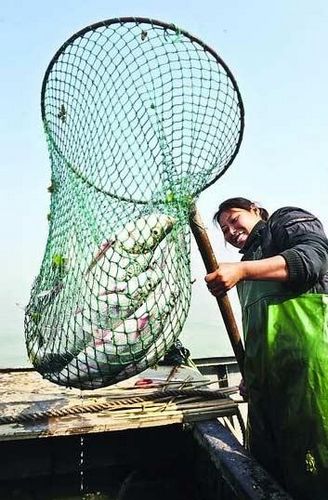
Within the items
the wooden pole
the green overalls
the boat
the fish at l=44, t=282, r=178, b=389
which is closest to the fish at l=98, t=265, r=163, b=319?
the fish at l=44, t=282, r=178, b=389

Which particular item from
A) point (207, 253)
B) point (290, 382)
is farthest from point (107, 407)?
point (290, 382)

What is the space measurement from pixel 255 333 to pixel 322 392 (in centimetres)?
47

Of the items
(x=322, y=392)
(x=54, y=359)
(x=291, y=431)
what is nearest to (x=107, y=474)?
(x=54, y=359)

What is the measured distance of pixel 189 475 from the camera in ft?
13.0

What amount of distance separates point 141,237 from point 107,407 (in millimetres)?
1708

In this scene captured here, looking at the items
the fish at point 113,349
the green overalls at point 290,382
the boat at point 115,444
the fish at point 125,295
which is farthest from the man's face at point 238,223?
the boat at point 115,444

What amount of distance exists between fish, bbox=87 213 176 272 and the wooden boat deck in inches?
55.5

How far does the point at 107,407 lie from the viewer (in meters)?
3.83

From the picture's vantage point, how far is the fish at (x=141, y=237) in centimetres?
277

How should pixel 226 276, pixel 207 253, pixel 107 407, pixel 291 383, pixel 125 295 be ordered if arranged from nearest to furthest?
pixel 226 276 → pixel 291 383 → pixel 125 295 → pixel 207 253 → pixel 107 407

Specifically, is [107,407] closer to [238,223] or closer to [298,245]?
[238,223]

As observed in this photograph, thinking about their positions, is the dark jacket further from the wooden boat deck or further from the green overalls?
the wooden boat deck

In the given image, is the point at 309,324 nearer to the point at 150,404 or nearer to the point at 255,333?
the point at 255,333

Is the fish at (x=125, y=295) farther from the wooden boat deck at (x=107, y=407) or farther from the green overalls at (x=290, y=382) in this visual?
the wooden boat deck at (x=107, y=407)
